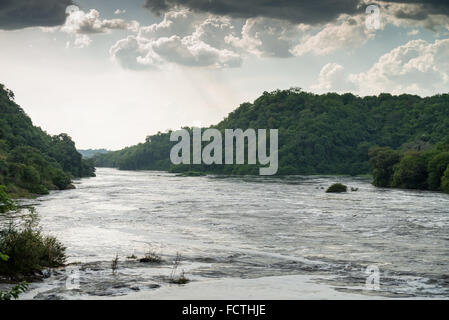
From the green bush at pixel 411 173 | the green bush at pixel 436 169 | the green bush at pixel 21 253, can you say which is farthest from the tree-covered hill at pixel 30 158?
the green bush at pixel 436 169

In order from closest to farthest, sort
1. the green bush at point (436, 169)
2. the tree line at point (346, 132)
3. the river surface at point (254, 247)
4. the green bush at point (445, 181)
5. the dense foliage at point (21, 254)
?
the dense foliage at point (21, 254)
the river surface at point (254, 247)
the green bush at point (445, 181)
the green bush at point (436, 169)
the tree line at point (346, 132)

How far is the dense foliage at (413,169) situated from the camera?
7331 cm

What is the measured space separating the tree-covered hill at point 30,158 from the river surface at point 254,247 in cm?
1715

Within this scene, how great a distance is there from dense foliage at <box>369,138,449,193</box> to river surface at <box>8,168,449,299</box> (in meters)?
30.1

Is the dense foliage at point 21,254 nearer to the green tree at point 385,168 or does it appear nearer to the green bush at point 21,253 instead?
the green bush at point 21,253

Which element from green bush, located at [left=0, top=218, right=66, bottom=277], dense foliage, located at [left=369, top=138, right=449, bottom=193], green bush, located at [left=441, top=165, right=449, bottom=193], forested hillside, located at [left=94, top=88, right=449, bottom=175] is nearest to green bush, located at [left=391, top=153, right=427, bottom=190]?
dense foliage, located at [left=369, top=138, right=449, bottom=193]

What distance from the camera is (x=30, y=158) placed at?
7281 cm

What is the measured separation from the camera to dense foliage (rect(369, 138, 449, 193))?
7331 cm

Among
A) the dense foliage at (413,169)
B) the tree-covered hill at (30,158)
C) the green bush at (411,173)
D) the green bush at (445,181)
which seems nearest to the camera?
the tree-covered hill at (30,158)

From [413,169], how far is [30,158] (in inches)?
2372

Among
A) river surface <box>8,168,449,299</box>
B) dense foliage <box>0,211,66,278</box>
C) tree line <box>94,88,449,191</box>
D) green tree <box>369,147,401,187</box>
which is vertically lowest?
river surface <box>8,168,449,299</box>

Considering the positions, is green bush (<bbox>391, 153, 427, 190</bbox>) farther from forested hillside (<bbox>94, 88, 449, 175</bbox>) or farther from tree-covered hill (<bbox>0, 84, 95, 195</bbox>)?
forested hillside (<bbox>94, 88, 449, 175</bbox>)

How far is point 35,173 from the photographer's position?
208 feet
